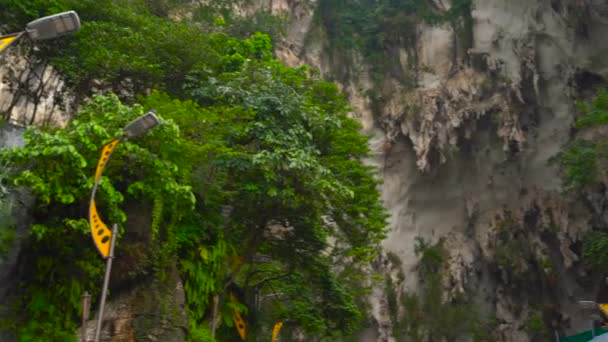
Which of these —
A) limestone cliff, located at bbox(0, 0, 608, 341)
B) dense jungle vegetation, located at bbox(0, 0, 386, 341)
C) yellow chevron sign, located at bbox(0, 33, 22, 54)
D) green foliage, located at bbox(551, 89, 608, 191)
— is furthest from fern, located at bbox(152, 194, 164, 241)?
limestone cliff, located at bbox(0, 0, 608, 341)

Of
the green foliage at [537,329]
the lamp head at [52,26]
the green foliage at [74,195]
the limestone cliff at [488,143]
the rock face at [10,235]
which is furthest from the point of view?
the limestone cliff at [488,143]

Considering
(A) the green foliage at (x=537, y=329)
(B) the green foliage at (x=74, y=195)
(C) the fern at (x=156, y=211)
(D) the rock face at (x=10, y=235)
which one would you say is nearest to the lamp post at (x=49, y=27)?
(B) the green foliage at (x=74, y=195)

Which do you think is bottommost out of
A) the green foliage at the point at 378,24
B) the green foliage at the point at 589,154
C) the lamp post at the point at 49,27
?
the lamp post at the point at 49,27

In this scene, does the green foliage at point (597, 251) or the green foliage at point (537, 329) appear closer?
the green foliage at point (597, 251)

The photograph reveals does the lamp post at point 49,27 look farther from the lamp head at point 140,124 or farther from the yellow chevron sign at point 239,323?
the yellow chevron sign at point 239,323

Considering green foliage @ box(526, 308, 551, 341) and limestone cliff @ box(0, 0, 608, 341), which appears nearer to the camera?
green foliage @ box(526, 308, 551, 341)

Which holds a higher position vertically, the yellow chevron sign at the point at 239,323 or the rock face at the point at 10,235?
the rock face at the point at 10,235

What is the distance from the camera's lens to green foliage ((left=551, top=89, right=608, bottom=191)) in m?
21.4

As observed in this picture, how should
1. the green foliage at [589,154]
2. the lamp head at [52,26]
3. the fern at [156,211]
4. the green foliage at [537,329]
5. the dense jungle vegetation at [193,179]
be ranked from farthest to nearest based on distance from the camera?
the green foliage at [537,329]
the green foliage at [589,154]
the fern at [156,211]
the dense jungle vegetation at [193,179]
the lamp head at [52,26]

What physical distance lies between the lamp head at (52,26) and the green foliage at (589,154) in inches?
779

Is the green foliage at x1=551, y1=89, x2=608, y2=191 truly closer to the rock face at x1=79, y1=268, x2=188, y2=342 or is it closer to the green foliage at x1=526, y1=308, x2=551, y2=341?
the green foliage at x1=526, y1=308, x2=551, y2=341

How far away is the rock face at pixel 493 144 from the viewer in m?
25.6

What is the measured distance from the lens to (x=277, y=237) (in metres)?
14.4

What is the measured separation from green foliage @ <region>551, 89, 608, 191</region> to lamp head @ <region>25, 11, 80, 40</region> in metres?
19.8
